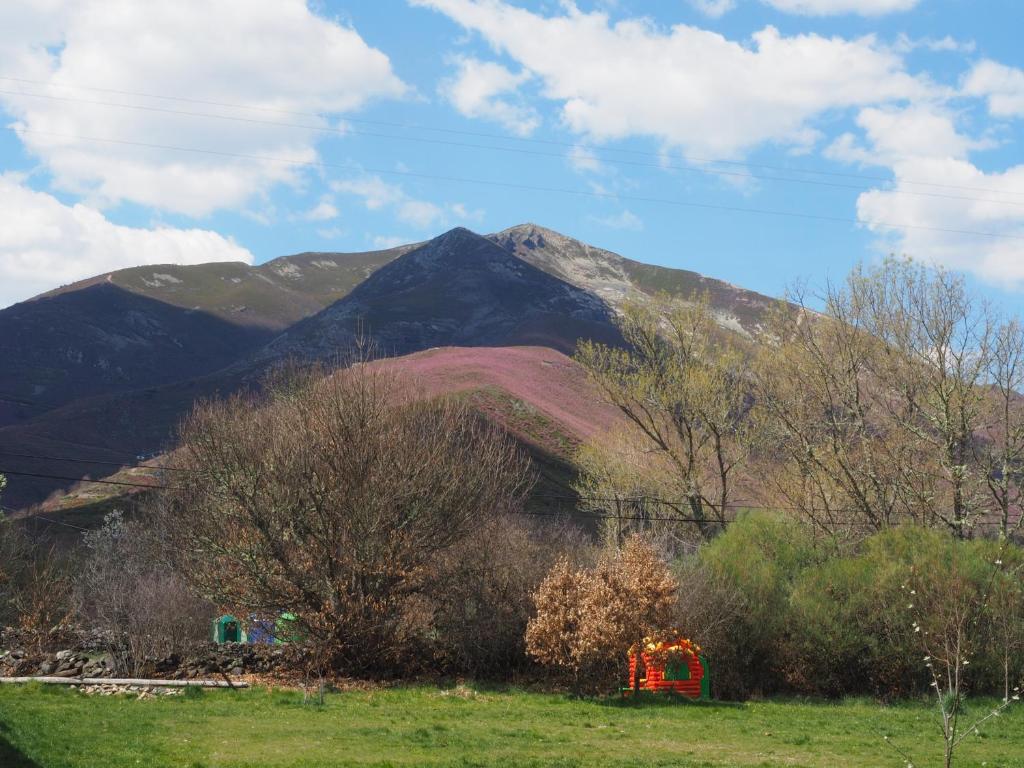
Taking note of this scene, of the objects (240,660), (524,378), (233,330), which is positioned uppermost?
(233,330)

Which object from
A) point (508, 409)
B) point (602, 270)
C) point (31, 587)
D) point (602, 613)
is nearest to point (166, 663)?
point (31, 587)

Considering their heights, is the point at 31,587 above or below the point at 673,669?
above

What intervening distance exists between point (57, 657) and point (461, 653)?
9.56 m

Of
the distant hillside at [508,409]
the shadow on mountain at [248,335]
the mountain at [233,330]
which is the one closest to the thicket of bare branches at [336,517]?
the distant hillside at [508,409]

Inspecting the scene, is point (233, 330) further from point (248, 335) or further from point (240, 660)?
point (240, 660)

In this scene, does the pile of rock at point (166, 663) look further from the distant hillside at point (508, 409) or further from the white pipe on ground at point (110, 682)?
the distant hillside at point (508, 409)

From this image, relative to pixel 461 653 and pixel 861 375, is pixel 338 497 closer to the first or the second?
pixel 461 653

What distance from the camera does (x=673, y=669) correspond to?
21688 mm

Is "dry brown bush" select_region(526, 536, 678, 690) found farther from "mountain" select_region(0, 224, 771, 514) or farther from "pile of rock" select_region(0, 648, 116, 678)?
"mountain" select_region(0, 224, 771, 514)

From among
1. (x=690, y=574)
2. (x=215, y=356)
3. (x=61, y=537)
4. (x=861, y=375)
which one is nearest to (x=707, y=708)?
(x=690, y=574)

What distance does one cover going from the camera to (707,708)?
65.8 ft

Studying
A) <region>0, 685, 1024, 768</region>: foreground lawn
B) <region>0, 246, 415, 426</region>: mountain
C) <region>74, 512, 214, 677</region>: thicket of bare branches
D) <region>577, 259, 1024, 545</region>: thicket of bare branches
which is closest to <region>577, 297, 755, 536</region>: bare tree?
<region>577, 259, 1024, 545</region>: thicket of bare branches

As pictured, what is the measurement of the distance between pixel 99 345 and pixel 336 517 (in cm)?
12827

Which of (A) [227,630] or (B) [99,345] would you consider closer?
(A) [227,630]
